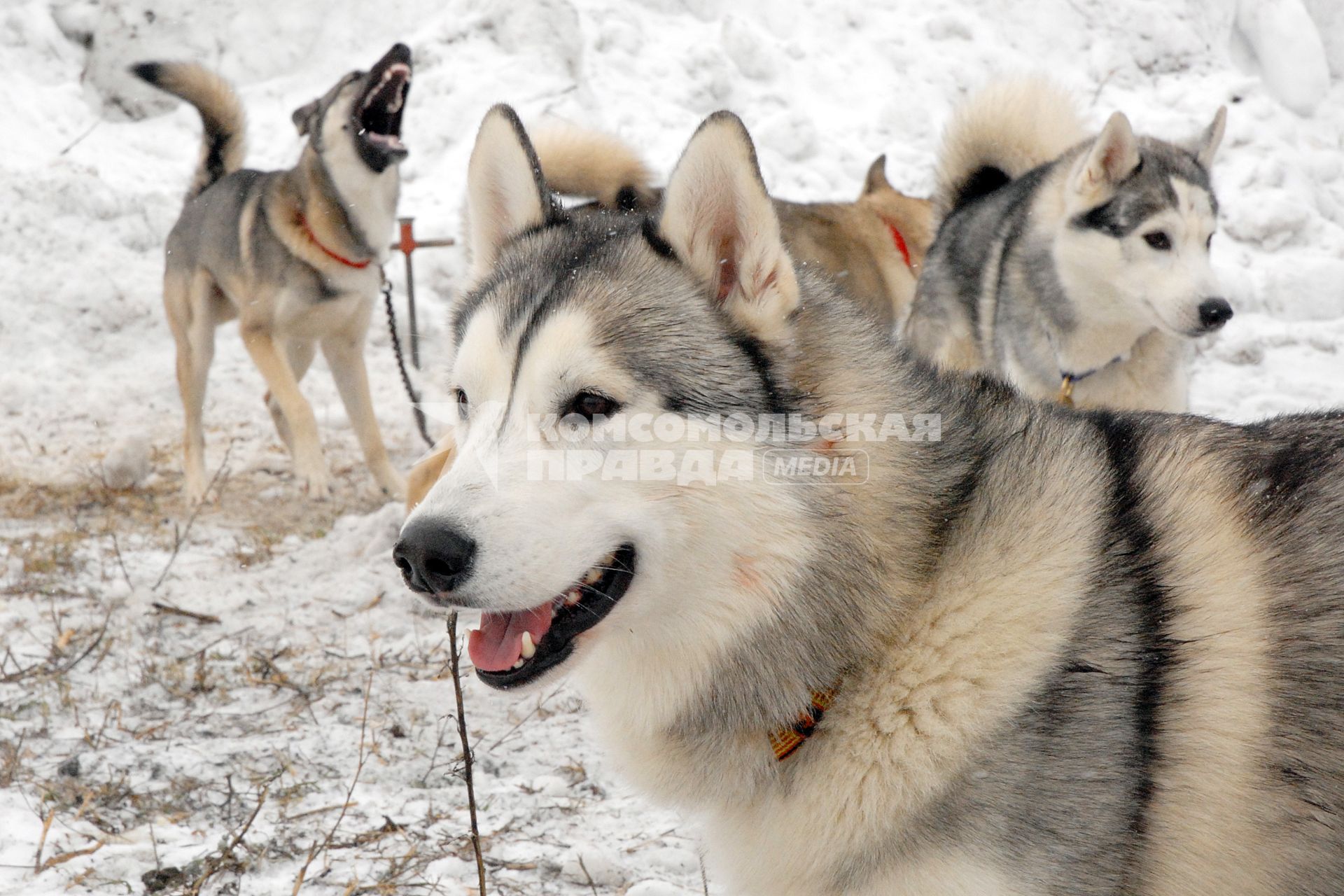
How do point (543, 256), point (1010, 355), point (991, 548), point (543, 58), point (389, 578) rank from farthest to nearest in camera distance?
point (543, 58) < point (1010, 355) < point (389, 578) < point (543, 256) < point (991, 548)

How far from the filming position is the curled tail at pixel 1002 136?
18.8ft

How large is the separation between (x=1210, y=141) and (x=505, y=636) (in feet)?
15.5

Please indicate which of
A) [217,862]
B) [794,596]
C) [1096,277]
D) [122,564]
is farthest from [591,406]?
[1096,277]

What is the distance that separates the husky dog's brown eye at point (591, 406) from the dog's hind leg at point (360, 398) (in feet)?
15.6

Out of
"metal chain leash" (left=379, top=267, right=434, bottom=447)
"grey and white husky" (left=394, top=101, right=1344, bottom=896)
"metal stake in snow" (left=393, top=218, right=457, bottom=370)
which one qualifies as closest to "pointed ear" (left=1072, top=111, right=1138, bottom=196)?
"grey and white husky" (left=394, top=101, right=1344, bottom=896)

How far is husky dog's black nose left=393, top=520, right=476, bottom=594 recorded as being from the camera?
67.1 inches

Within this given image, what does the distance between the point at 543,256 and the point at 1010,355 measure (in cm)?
359

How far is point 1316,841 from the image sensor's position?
1.55 meters

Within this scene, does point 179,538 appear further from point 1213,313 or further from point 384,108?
point 1213,313

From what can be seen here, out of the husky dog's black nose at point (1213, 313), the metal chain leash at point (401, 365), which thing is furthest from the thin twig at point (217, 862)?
the husky dog's black nose at point (1213, 313)

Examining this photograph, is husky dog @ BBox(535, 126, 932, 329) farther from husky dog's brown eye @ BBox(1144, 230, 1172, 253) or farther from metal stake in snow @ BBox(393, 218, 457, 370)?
metal stake in snow @ BBox(393, 218, 457, 370)

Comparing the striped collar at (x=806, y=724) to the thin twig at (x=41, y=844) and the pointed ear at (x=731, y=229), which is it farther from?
the thin twig at (x=41, y=844)

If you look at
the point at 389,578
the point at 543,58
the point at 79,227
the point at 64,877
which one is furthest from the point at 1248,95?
the point at 64,877

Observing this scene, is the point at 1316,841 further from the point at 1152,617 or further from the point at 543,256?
the point at 543,256
